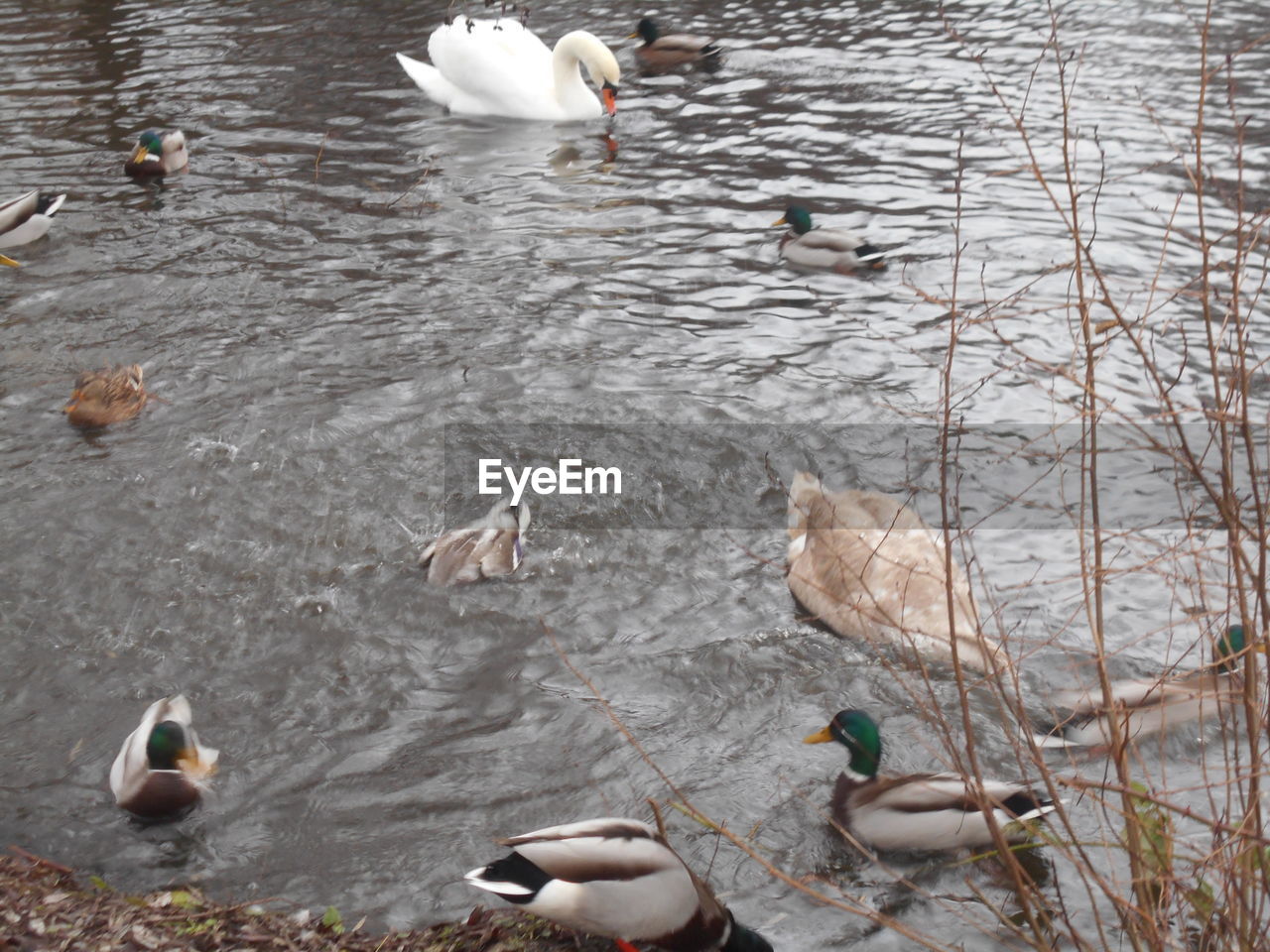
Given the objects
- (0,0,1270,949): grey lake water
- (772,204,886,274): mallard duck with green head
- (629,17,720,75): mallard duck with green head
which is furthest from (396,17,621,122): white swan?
(772,204,886,274): mallard duck with green head

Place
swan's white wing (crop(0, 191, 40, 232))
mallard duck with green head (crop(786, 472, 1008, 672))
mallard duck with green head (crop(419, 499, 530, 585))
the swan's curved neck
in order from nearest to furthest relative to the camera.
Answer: mallard duck with green head (crop(786, 472, 1008, 672)) < mallard duck with green head (crop(419, 499, 530, 585)) < swan's white wing (crop(0, 191, 40, 232)) < the swan's curved neck

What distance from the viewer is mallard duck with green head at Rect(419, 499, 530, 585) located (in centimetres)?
623

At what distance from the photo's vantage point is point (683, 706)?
5.54m

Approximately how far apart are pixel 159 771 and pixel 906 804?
2792mm

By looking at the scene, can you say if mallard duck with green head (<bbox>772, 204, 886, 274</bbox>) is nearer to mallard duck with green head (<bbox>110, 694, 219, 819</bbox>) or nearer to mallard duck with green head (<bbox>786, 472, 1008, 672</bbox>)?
mallard duck with green head (<bbox>786, 472, 1008, 672</bbox>)

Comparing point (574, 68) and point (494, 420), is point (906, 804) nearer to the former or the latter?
point (494, 420)

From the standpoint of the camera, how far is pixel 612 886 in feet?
13.4

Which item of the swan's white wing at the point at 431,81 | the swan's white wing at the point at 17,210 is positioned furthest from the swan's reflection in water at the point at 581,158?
the swan's white wing at the point at 17,210

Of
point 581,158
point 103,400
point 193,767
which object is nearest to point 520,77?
point 581,158

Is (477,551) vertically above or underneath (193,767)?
above

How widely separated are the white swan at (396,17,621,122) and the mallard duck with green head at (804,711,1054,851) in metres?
9.37

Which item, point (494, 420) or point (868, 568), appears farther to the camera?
point (494, 420)

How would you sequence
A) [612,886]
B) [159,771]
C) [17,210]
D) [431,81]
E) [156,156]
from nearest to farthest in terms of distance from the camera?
[612,886] < [159,771] < [17,210] < [156,156] < [431,81]

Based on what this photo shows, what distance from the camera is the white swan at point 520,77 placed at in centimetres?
1308
